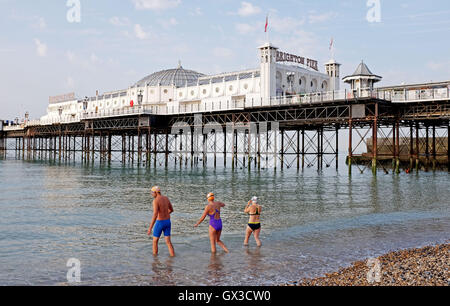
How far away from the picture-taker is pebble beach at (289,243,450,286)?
29.3 ft

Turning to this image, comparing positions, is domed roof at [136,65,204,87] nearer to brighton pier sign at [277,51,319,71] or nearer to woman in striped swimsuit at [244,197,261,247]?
brighton pier sign at [277,51,319,71]

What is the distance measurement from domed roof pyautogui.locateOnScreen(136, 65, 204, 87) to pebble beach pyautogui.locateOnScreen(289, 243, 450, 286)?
63021mm

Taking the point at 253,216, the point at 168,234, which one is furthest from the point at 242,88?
the point at 168,234

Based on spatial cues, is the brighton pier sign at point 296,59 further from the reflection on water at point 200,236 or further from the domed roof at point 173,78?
the reflection on water at point 200,236

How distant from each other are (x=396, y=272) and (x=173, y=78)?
6892 centimetres

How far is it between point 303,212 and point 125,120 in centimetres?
5392

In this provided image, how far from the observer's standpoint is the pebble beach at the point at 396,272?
8.94 meters

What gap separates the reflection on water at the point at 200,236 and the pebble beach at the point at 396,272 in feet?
2.20

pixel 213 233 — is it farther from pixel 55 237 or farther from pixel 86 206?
pixel 86 206

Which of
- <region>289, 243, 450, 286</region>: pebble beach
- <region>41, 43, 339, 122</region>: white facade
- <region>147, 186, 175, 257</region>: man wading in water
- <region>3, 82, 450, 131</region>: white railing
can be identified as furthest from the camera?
<region>41, 43, 339, 122</region>: white facade

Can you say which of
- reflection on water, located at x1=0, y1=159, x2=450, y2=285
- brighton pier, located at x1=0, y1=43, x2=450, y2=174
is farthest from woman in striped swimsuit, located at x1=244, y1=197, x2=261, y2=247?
brighton pier, located at x1=0, y1=43, x2=450, y2=174

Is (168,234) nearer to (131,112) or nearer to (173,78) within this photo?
(131,112)
